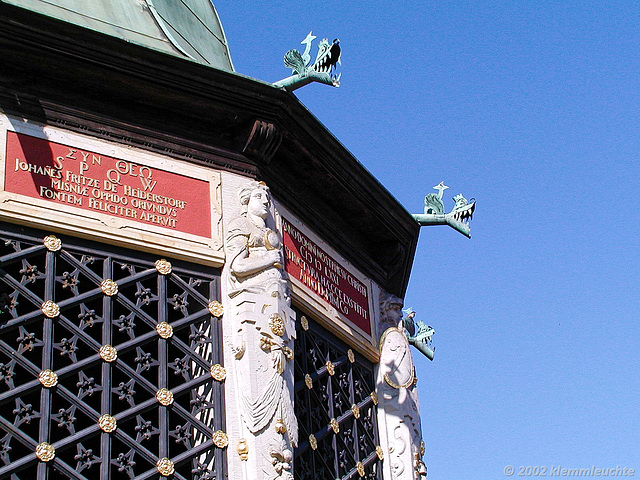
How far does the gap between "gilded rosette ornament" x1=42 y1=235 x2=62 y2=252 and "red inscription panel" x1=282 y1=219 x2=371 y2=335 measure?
3.17 metres

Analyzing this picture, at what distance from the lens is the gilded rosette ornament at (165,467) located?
1308 cm

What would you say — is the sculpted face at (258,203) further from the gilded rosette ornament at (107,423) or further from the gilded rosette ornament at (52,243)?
the gilded rosette ornament at (107,423)

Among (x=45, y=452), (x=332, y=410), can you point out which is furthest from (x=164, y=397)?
(x=332, y=410)

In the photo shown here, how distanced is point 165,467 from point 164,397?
83 centimetres

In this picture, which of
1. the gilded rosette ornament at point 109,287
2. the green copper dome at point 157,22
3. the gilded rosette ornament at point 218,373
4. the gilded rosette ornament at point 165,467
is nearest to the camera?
the gilded rosette ornament at point 165,467

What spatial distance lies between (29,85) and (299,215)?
13.6ft

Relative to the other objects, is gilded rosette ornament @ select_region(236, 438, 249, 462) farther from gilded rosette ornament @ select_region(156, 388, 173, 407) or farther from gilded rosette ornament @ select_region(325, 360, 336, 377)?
gilded rosette ornament @ select_region(325, 360, 336, 377)

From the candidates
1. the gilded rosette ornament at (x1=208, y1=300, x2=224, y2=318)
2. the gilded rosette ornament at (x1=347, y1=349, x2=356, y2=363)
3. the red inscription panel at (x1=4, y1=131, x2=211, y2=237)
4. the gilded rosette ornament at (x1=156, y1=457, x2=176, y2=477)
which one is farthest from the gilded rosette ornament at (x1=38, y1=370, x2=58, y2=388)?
the gilded rosette ornament at (x1=347, y1=349, x2=356, y2=363)

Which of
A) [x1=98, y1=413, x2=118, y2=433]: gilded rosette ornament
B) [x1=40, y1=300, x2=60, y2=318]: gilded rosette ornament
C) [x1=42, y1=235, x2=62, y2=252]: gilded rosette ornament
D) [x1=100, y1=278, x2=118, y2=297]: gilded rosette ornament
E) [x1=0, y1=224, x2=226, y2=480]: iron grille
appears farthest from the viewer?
[x1=100, y1=278, x2=118, y2=297]: gilded rosette ornament

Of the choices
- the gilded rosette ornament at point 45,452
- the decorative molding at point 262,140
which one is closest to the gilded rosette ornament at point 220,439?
the gilded rosette ornament at point 45,452

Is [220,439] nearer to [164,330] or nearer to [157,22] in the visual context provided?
[164,330]

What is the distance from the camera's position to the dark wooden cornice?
14039 millimetres

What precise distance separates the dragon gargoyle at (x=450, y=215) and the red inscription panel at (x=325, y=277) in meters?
1.83

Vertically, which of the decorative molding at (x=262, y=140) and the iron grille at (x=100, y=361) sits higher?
the decorative molding at (x=262, y=140)
